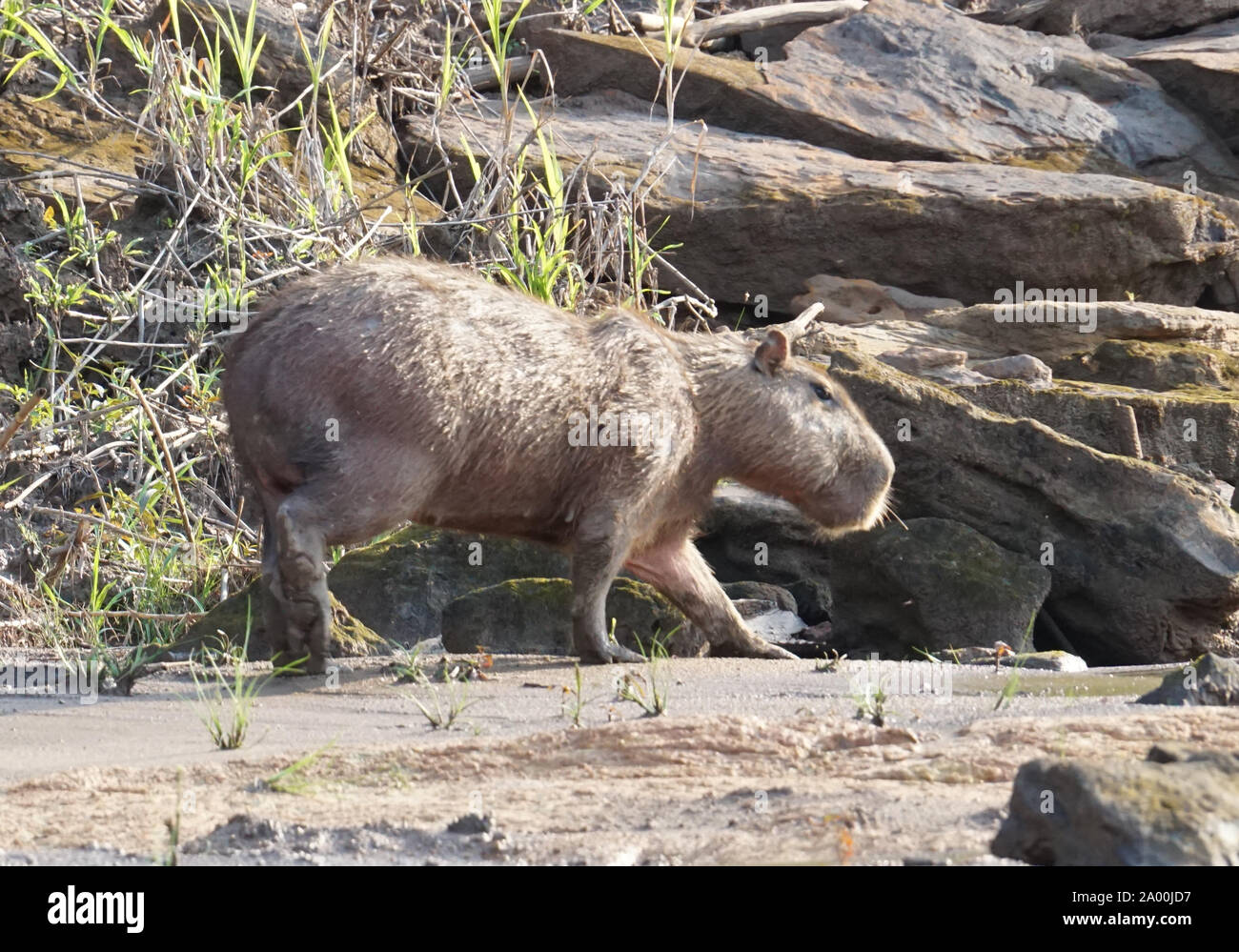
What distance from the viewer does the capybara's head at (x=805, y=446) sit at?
6363 mm

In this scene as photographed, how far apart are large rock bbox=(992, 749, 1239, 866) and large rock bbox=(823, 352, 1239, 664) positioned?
393cm

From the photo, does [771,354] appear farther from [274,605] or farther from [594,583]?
[274,605]

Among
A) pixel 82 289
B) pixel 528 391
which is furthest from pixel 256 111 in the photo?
pixel 528 391

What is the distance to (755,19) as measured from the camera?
12391 millimetres

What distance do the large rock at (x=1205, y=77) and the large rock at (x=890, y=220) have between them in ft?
8.20

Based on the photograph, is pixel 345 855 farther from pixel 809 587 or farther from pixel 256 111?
pixel 256 111

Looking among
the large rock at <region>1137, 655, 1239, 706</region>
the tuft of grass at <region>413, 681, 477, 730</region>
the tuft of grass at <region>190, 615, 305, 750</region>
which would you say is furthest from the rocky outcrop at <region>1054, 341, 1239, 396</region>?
the tuft of grass at <region>190, 615, 305, 750</region>

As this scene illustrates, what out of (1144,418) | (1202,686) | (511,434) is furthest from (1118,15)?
(1202,686)

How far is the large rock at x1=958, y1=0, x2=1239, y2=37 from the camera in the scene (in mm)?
13820

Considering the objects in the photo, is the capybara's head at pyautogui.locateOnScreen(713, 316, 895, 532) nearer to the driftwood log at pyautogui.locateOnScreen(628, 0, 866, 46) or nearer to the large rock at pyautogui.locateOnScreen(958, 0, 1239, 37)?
the driftwood log at pyautogui.locateOnScreen(628, 0, 866, 46)

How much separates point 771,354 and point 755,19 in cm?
672

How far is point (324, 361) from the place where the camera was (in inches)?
204
